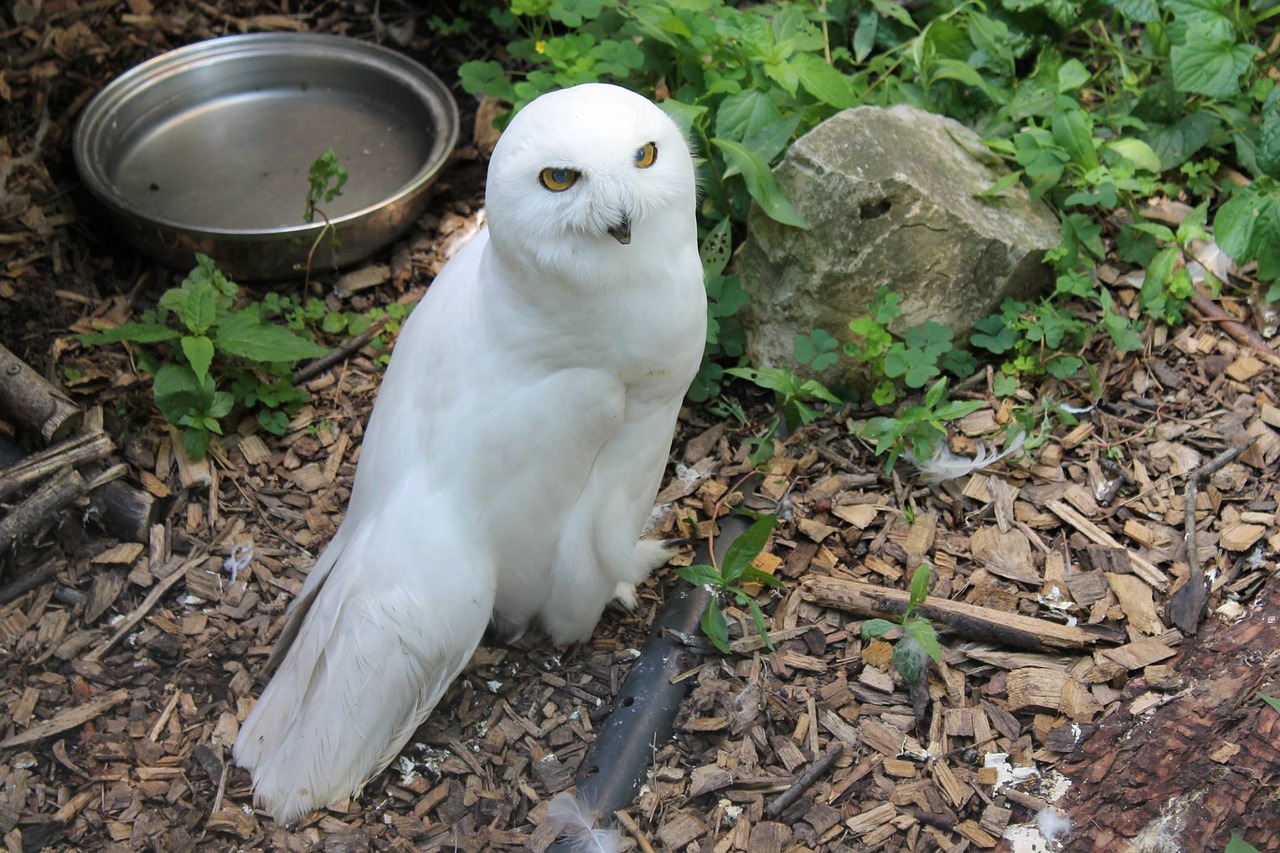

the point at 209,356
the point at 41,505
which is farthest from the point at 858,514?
the point at 41,505

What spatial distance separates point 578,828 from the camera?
2898 mm

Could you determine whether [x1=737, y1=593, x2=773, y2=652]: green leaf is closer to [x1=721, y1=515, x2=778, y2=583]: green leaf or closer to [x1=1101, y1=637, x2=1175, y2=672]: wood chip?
[x1=721, y1=515, x2=778, y2=583]: green leaf

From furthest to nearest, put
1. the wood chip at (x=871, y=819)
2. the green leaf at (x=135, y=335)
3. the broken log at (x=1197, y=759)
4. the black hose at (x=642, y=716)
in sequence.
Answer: the green leaf at (x=135, y=335) < the black hose at (x=642, y=716) < the wood chip at (x=871, y=819) < the broken log at (x=1197, y=759)

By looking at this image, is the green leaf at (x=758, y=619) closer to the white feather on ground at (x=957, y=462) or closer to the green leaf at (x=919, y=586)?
the green leaf at (x=919, y=586)

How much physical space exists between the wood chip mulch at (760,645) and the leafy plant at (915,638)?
0.27 ft

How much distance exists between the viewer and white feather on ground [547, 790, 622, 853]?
286 cm

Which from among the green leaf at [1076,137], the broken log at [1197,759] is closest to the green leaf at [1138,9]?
the green leaf at [1076,137]

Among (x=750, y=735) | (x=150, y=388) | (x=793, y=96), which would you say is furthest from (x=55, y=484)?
(x=793, y=96)

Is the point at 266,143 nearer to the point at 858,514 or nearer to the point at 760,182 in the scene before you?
the point at 760,182

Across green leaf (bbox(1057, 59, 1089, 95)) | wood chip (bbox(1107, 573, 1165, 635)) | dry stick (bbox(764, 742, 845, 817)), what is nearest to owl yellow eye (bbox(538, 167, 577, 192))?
dry stick (bbox(764, 742, 845, 817))

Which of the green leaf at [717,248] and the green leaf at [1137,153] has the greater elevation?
the green leaf at [1137,153]

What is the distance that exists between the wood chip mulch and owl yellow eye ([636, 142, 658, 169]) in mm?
1403

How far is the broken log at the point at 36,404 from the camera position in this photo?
142 inches

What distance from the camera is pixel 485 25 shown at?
5.46 meters
